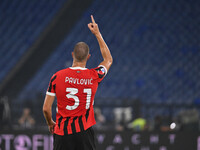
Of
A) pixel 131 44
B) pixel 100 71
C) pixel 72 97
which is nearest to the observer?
pixel 72 97

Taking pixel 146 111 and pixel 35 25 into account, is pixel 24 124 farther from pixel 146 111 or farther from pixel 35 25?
pixel 35 25

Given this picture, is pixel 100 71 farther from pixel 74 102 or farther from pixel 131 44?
pixel 131 44

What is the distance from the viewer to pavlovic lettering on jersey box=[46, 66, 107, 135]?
3.20m

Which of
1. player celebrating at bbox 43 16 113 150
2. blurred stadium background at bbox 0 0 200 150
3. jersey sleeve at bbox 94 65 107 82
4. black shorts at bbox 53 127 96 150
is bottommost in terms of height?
black shorts at bbox 53 127 96 150

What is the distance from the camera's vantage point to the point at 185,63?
39.0 ft

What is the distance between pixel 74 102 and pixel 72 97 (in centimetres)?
4

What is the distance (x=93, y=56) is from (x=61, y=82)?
8.93 metres

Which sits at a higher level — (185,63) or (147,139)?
(185,63)

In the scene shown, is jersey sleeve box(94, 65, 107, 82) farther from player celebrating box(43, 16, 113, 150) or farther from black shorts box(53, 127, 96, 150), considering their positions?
black shorts box(53, 127, 96, 150)

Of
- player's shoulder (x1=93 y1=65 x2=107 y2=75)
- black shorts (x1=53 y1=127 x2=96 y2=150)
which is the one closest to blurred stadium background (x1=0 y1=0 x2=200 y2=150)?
player's shoulder (x1=93 y1=65 x2=107 y2=75)

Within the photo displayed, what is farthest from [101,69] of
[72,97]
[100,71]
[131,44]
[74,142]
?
[131,44]

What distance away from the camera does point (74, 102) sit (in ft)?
10.5

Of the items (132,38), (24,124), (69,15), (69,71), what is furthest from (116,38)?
(69,71)

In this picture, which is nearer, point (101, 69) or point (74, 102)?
point (74, 102)
